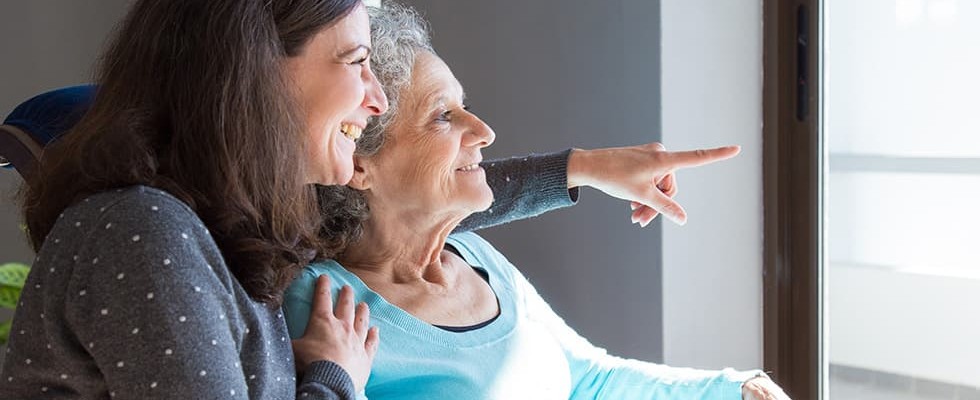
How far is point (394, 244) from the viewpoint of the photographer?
1.60 metres

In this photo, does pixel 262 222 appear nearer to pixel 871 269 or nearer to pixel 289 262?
pixel 289 262

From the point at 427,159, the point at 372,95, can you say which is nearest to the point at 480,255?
the point at 427,159

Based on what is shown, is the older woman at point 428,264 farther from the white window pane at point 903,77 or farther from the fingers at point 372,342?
the white window pane at point 903,77

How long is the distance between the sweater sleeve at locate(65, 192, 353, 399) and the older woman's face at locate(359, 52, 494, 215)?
2.07ft

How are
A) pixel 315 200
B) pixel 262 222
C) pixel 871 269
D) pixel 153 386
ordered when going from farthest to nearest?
pixel 871 269, pixel 315 200, pixel 262 222, pixel 153 386

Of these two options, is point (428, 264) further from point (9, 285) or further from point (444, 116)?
point (9, 285)

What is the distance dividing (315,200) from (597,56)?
0.90 m

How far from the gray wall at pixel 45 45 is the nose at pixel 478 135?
68.4 inches

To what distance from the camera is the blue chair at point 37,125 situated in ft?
4.49

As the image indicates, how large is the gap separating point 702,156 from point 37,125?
0.91 meters

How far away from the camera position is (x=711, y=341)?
2.20 meters

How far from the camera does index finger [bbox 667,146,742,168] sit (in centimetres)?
159

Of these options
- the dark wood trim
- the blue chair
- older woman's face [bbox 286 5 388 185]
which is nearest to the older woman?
older woman's face [bbox 286 5 388 185]

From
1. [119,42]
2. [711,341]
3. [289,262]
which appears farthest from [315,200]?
[711,341]
